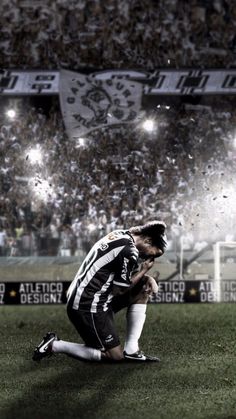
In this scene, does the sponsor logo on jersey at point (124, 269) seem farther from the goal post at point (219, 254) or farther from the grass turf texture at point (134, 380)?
the goal post at point (219, 254)

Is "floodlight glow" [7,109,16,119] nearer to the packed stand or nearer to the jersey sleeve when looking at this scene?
the packed stand

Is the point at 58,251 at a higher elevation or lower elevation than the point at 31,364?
higher

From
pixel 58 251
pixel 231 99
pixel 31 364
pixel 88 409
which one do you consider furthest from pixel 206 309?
pixel 231 99

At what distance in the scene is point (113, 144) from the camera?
21.6 meters

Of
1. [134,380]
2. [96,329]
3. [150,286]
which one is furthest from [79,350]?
[150,286]

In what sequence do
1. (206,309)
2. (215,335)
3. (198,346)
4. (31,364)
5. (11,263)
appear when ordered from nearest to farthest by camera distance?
(31,364)
(198,346)
(215,335)
(206,309)
(11,263)

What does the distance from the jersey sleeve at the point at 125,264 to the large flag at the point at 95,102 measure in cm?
1286

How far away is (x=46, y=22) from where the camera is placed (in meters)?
24.6

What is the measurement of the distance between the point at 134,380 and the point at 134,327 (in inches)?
42.2

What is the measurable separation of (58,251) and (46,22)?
38.3 ft

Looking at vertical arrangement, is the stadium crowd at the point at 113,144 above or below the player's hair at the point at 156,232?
above

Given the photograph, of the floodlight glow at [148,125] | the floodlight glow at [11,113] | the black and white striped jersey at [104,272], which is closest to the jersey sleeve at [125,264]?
the black and white striped jersey at [104,272]

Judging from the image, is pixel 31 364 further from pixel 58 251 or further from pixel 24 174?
pixel 24 174

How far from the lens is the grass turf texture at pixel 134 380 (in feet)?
18.5
